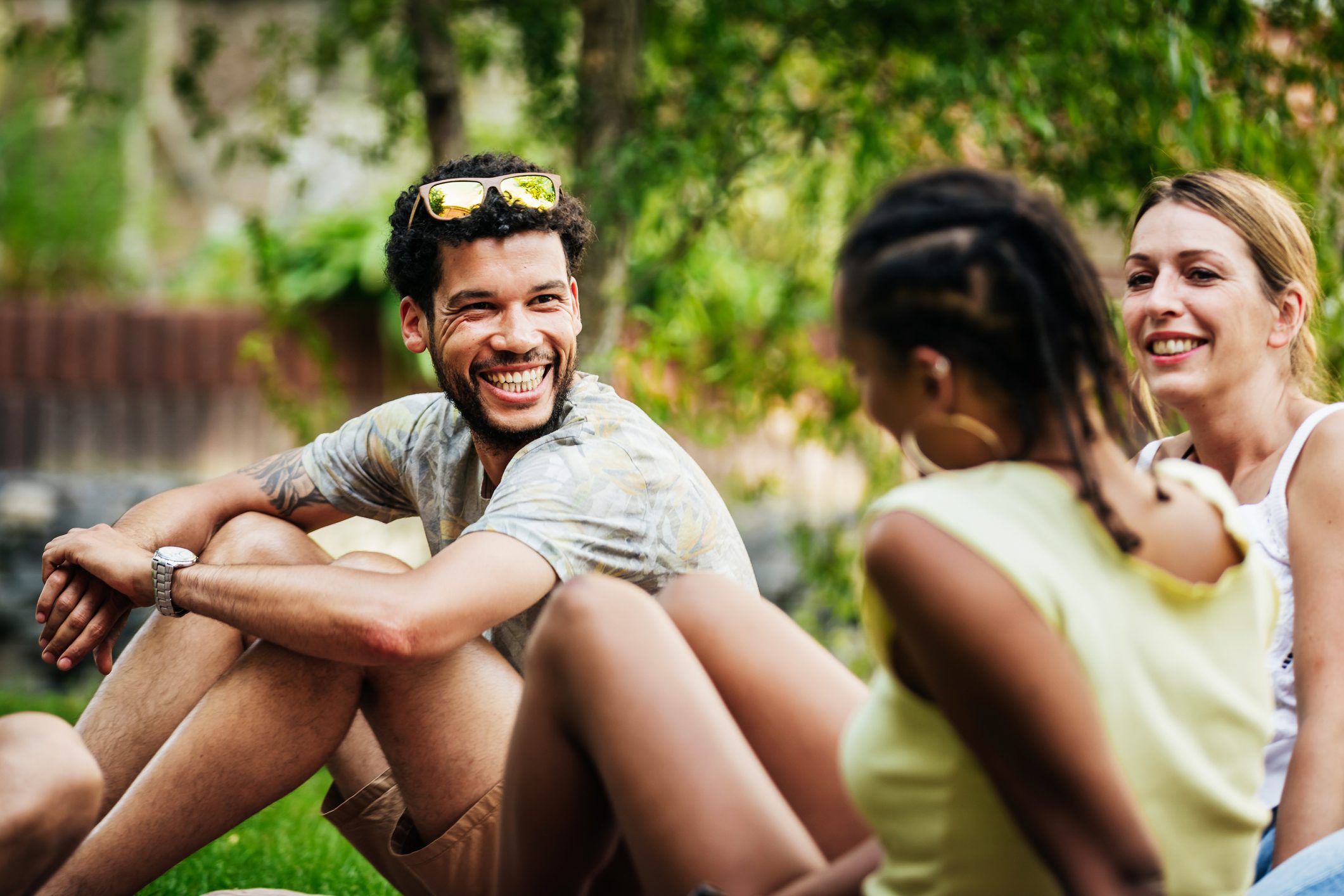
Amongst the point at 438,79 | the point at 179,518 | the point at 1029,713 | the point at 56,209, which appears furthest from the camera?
the point at 56,209

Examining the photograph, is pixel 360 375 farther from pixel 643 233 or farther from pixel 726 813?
pixel 726 813

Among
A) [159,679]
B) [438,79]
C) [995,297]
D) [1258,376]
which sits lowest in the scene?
[159,679]

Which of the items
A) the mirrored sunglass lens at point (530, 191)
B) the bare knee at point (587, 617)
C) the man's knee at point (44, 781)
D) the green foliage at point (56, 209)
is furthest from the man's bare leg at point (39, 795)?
the green foliage at point (56, 209)

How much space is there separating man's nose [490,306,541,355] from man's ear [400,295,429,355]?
25cm

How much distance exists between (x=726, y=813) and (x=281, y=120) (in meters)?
4.71

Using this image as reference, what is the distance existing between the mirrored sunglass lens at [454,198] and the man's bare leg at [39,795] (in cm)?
139

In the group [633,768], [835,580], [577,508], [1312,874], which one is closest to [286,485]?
[577,508]

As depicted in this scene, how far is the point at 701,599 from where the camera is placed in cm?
208

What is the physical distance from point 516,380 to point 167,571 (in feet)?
2.66

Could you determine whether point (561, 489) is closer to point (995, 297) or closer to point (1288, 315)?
point (995, 297)

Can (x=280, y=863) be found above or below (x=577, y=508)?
below

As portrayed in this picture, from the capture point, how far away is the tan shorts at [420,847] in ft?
8.00

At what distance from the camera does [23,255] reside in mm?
8656

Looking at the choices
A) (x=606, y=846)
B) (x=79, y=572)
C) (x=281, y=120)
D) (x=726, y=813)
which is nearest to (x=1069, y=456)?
(x=726, y=813)
